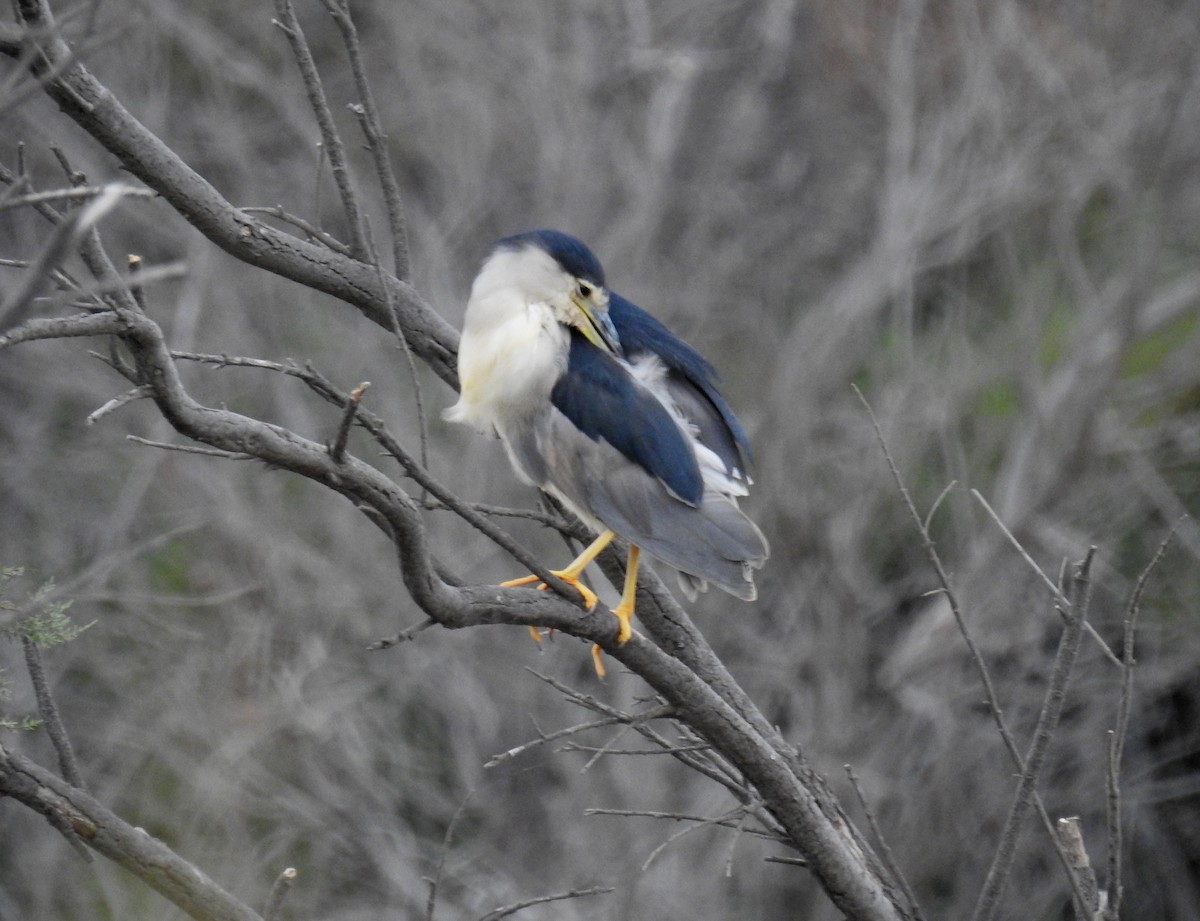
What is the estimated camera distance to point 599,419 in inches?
121

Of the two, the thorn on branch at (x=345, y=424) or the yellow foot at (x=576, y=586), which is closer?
the thorn on branch at (x=345, y=424)

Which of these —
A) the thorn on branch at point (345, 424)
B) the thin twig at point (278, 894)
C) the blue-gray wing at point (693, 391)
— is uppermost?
the blue-gray wing at point (693, 391)

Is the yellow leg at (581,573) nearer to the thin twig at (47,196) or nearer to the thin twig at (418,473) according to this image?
the thin twig at (418,473)

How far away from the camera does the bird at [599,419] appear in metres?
2.98

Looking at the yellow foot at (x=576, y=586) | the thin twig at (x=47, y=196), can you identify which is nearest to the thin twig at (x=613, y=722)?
the yellow foot at (x=576, y=586)

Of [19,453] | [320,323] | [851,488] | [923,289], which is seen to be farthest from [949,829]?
[19,453]

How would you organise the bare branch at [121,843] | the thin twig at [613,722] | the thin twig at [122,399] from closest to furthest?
the thin twig at [122,399]
the bare branch at [121,843]
the thin twig at [613,722]

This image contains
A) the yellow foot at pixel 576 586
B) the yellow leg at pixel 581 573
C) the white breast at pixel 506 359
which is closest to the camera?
the yellow foot at pixel 576 586

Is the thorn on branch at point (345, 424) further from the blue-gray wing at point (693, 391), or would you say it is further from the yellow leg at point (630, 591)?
the blue-gray wing at point (693, 391)

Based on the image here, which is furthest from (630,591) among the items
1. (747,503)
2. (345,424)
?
(747,503)

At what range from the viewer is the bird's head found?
3234 mm

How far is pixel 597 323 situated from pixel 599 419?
317 mm

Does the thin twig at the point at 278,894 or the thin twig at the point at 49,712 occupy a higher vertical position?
the thin twig at the point at 49,712

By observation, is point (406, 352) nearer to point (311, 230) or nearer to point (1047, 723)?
point (311, 230)
